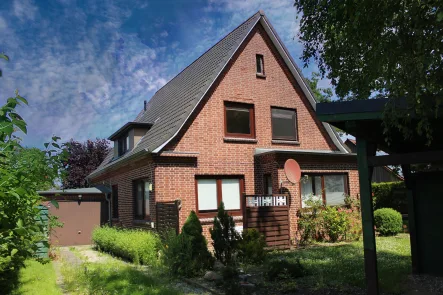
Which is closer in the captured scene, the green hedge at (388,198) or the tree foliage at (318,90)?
the green hedge at (388,198)

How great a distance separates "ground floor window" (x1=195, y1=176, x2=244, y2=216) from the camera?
563 inches

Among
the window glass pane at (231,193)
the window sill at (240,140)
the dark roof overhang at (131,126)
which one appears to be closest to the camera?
the window glass pane at (231,193)

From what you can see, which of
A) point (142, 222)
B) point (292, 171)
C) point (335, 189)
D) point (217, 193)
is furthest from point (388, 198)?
point (142, 222)

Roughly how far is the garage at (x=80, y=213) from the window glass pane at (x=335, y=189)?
10.3 m

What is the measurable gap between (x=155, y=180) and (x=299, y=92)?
7.79 m

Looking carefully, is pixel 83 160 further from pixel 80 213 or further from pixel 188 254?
pixel 188 254

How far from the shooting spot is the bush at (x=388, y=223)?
1576cm

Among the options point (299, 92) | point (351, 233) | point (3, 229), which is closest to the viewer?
point (3, 229)

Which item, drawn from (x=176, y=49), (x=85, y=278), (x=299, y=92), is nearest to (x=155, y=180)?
(x=176, y=49)

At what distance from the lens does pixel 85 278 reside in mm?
8227

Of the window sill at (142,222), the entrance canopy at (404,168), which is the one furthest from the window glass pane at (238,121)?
the entrance canopy at (404,168)

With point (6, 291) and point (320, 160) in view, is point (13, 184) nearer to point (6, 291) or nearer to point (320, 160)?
point (6, 291)

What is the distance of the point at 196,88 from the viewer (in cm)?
1573

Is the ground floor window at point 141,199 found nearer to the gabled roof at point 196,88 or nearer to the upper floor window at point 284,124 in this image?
the gabled roof at point 196,88
